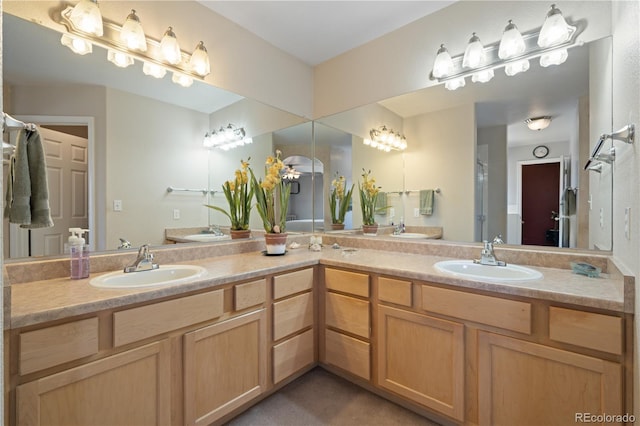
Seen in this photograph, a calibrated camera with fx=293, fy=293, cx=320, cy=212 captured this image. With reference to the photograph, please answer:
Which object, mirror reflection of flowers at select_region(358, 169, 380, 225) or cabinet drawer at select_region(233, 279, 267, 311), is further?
mirror reflection of flowers at select_region(358, 169, 380, 225)

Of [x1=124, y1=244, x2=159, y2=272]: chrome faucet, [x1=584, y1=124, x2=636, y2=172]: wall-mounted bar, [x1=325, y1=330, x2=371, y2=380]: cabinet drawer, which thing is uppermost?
[x1=584, y1=124, x2=636, y2=172]: wall-mounted bar

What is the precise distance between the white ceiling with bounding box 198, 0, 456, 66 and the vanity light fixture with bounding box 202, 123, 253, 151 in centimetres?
75

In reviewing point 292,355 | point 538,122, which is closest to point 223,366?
point 292,355

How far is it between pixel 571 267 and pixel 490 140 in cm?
84

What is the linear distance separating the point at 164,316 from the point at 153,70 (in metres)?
1.40

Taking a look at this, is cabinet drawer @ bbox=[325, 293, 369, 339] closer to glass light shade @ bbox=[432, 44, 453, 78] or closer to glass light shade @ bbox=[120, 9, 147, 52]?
glass light shade @ bbox=[432, 44, 453, 78]

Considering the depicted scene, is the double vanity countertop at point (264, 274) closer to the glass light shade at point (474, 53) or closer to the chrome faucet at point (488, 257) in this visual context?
the chrome faucet at point (488, 257)

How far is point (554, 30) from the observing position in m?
1.50

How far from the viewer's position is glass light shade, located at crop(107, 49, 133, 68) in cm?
156

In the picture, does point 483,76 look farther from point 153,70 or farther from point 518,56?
point 153,70

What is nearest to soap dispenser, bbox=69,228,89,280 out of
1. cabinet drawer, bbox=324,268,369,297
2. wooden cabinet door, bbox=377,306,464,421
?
cabinet drawer, bbox=324,268,369,297

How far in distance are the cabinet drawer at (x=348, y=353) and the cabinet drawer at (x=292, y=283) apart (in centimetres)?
36

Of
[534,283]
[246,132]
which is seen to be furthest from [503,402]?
[246,132]

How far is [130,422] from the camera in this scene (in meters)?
1.14
